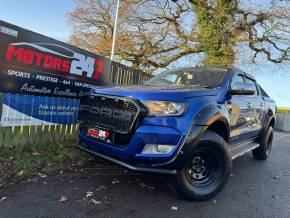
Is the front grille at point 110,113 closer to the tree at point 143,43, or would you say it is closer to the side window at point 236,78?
the side window at point 236,78

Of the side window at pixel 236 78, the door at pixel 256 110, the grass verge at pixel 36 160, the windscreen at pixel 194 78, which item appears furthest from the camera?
the door at pixel 256 110

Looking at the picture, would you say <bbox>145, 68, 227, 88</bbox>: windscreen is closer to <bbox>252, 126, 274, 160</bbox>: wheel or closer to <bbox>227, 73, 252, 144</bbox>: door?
<bbox>227, 73, 252, 144</bbox>: door

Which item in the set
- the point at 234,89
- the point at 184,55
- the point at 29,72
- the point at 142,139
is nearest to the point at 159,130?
the point at 142,139

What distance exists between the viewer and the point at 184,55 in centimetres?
1895

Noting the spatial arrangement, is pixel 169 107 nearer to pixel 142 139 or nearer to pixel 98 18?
pixel 142 139

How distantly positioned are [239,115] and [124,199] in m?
2.40

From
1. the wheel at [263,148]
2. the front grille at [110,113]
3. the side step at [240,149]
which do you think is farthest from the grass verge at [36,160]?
the wheel at [263,148]

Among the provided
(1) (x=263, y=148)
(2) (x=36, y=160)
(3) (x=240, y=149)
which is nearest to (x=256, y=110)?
(3) (x=240, y=149)

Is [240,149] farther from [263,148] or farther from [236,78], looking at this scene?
[263,148]

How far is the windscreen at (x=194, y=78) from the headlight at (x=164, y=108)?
113cm

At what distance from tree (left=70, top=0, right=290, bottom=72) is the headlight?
13815 mm

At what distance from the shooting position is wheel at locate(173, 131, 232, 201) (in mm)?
3852

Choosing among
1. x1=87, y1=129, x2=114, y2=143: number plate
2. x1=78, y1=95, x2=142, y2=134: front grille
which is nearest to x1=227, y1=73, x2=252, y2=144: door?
x1=78, y1=95, x2=142, y2=134: front grille

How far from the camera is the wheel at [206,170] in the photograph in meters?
3.85
